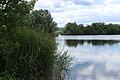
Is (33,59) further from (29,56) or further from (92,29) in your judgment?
(92,29)

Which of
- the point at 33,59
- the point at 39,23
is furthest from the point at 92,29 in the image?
the point at 33,59

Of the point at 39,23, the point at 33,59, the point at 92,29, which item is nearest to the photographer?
the point at 33,59

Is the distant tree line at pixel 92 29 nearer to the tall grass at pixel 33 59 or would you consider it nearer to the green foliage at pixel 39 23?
the green foliage at pixel 39 23

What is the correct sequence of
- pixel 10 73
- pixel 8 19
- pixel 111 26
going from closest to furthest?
1. pixel 8 19
2. pixel 10 73
3. pixel 111 26

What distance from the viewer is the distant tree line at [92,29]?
90.3m

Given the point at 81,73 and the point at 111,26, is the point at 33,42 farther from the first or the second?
the point at 111,26

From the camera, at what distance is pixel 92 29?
9375 cm

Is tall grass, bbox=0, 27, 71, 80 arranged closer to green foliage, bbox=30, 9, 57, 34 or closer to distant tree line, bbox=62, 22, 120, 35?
green foliage, bbox=30, 9, 57, 34

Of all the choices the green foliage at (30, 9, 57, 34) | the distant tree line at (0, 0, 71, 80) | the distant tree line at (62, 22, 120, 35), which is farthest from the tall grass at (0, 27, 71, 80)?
the distant tree line at (62, 22, 120, 35)

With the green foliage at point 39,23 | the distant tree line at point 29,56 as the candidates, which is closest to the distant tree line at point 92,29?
the green foliage at point 39,23

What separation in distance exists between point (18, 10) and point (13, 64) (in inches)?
80.1

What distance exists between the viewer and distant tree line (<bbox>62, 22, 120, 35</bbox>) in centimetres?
9031

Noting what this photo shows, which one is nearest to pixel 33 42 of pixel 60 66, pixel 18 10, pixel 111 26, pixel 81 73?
pixel 60 66

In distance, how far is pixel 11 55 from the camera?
30.8 ft
